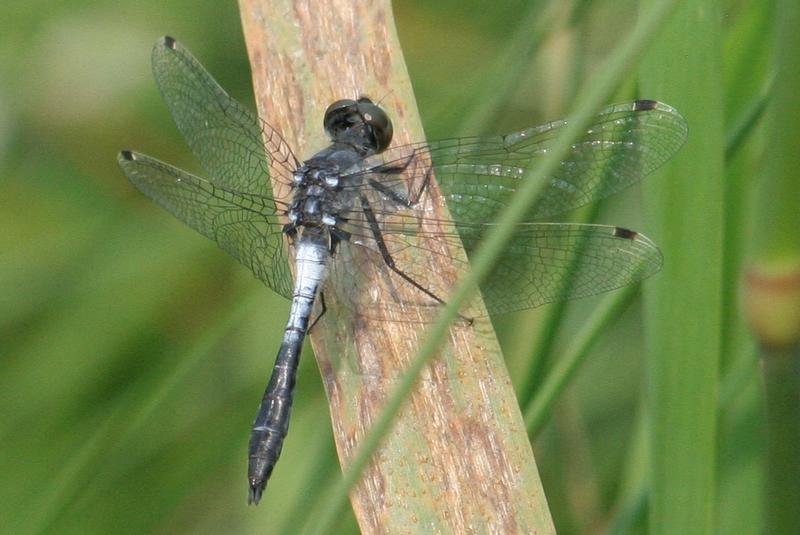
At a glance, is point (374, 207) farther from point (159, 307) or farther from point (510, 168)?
point (159, 307)

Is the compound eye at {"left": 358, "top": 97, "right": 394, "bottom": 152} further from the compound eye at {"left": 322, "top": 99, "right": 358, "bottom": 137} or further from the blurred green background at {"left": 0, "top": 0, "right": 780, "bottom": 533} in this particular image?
the blurred green background at {"left": 0, "top": 0, "right": 780, "bottom": 533}

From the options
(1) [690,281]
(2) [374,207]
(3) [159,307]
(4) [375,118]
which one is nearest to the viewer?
(1) [690,281]

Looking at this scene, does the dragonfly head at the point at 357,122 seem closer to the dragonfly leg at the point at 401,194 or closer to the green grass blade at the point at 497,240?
the dragonfly leg at the point at 401,194

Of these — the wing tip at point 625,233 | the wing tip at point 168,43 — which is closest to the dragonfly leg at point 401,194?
the wing tip at point 625,233

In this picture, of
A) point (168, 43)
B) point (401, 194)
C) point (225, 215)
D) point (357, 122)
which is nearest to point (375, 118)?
point (357, 122)

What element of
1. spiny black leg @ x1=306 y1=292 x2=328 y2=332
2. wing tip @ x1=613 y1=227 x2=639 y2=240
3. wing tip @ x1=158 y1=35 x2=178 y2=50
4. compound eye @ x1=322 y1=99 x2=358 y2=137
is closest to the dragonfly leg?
compound eye @ x1=322 y1=99 x2=358 y2=137

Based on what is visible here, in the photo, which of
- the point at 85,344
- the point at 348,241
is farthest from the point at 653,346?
the point at 85,344

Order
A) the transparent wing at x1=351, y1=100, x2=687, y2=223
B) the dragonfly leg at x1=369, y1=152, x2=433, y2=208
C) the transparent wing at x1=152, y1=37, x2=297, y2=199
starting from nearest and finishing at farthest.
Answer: the transparent wing at x1=351, y1=100, x2=687, y2=223
the dragonfly leg at x1=369, y1=152, x2=433, y2=208
the transparent wing at x1=152, y1=37, x2=297, y2=199

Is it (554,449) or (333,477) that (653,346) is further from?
(554,449)
